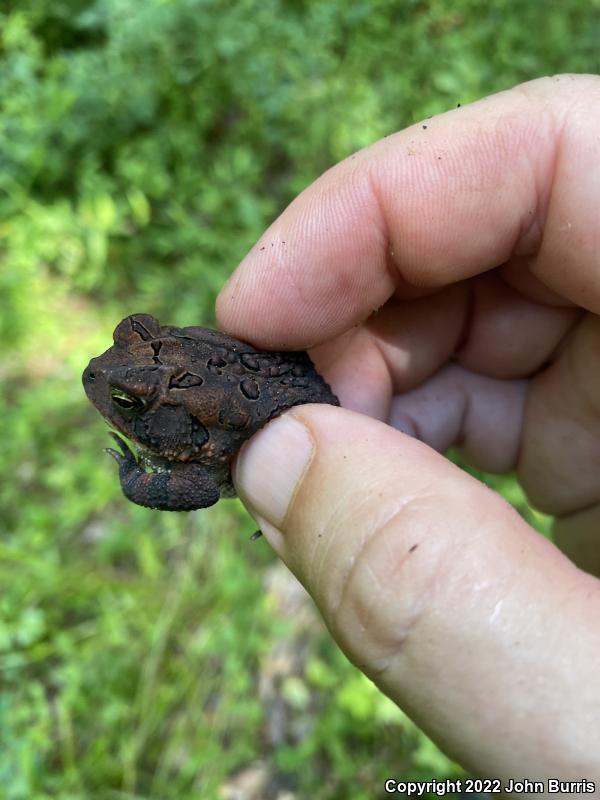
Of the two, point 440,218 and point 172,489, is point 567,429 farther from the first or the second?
point 172,489

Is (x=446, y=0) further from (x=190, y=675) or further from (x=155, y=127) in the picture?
(x=190, y=675)

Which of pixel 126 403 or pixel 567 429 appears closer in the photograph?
pixel 126 403

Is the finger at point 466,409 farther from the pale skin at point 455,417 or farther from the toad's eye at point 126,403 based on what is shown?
the toad's eye at point 126,403

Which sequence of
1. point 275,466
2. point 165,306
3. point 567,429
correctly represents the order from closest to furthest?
point 275,466
point 567,429
point 165,306

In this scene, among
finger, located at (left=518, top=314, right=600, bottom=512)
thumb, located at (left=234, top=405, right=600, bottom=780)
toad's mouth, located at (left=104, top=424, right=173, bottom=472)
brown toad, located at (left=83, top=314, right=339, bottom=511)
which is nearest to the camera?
thumb, located at (left=234, top=405, right=600, bottom=780)

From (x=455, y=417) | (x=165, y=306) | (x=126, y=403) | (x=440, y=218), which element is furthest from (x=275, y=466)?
(x=165, y=306)

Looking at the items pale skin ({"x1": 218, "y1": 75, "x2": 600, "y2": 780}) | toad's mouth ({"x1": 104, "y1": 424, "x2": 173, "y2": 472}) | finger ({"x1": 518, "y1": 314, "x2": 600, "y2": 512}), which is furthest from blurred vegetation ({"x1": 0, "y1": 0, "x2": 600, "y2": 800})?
Answer: toad's mouth ({"x1": 104, "y1": 424, "x2": 173, "y2": 472})

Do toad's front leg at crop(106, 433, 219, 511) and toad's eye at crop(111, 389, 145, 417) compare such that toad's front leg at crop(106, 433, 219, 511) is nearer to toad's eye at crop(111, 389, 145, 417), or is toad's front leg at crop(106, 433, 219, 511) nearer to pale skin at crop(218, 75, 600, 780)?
pale skin at crop(218, 75, 600, 780)
